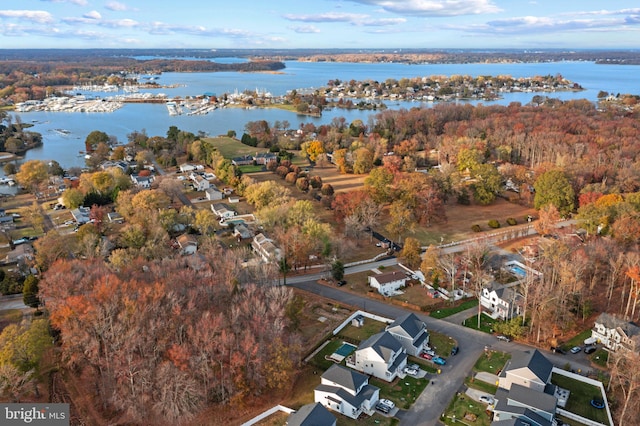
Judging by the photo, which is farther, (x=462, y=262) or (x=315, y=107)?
(x=315, y=107)

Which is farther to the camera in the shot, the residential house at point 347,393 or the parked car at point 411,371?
the parked car at point 411,371

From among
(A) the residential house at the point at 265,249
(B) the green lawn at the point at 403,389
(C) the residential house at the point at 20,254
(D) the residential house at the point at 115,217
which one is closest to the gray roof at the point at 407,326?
(B) the green lawn at the point at 403,389

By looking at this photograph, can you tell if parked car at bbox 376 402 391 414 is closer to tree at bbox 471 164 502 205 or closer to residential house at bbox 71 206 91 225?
tree at bbox 471 164 502 205

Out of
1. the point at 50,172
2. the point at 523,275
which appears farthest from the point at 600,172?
the point at 50,172

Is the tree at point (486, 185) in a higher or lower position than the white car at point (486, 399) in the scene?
higher

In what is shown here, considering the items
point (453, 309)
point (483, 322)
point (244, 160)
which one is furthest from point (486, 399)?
point (244, 160)

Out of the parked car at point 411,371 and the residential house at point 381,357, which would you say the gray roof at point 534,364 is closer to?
the parked car at point 411,371

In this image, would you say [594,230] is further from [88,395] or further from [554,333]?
[88,395]
